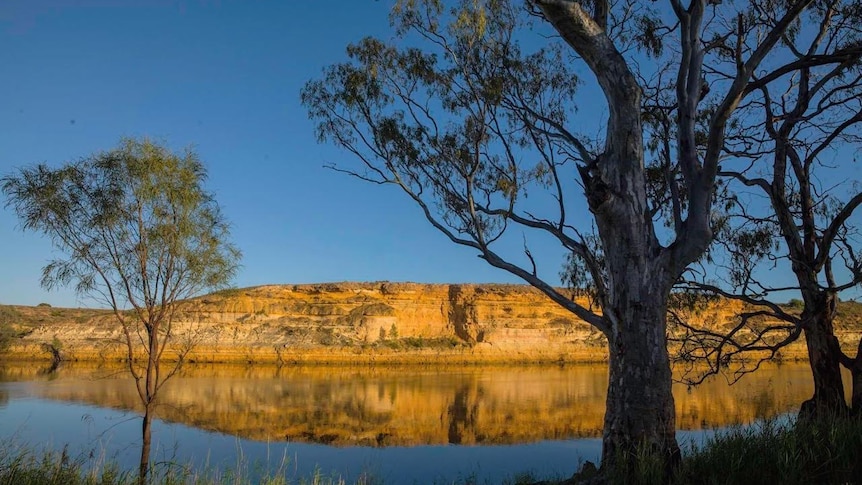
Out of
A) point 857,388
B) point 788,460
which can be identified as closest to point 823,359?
point 857,388

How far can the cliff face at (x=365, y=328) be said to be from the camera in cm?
2759

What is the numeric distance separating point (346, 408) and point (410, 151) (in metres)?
8.59

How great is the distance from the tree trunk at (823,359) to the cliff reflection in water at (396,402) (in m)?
5.03

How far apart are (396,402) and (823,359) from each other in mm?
10364

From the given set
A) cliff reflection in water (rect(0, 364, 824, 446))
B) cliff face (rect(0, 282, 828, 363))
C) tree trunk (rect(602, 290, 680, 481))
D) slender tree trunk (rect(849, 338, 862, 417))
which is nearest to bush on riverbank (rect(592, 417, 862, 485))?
tree trunk (rect(602, 290, 680, 481))

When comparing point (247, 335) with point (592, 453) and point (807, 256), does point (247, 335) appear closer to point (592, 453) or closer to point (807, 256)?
point (592, 453)

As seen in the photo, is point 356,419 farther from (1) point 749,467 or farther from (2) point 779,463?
(2) point 779,463

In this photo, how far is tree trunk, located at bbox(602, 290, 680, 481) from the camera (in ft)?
13.1

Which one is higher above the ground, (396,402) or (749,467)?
(749,467)

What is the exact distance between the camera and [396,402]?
1471 centimetres

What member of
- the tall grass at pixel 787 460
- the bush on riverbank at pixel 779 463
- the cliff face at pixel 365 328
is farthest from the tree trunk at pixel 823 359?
the cliff face at pixel 365 328

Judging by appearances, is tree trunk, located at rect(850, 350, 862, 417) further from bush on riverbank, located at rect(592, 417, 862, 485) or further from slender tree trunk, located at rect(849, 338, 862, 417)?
bush on riverbank, located at rect(592, 417, 862, 485)

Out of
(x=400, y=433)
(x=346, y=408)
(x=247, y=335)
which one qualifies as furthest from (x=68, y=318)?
(x=400, y=433)

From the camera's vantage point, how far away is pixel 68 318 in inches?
1193
